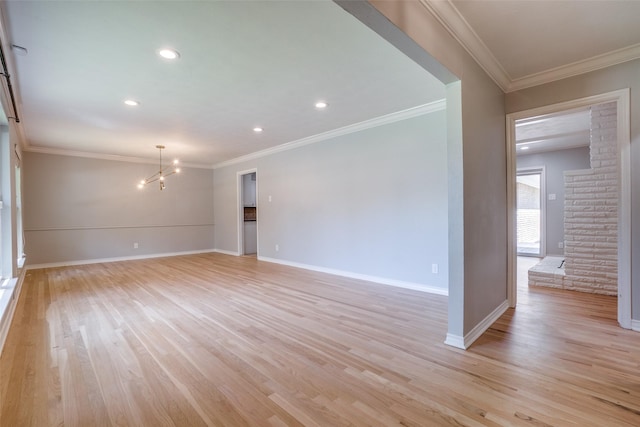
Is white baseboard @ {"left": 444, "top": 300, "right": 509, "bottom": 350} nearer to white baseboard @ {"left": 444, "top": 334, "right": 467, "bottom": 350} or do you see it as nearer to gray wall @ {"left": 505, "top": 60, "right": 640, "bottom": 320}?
white baseboard @ {"left": 444, "top": 334, "right": 467, "bottom": 350}

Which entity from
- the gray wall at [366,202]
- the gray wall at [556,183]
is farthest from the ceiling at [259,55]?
the gray wall at [556,183]

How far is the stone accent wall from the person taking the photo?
3.61 metres

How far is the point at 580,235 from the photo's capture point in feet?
12.9

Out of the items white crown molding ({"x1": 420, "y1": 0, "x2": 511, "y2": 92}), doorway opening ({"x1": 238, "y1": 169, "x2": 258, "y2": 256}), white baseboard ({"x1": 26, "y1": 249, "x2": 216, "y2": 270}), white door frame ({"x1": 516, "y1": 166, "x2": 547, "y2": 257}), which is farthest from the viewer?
doorway opening ({"x1": 238, "y1": 169, "x2": 258, "y2": 256})

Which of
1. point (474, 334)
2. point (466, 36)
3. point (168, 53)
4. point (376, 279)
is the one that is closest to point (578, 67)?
point (466, 36)

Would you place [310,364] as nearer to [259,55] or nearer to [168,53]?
[259,55]

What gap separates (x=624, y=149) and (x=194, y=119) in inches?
191

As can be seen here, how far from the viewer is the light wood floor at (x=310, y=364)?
5.06 feet

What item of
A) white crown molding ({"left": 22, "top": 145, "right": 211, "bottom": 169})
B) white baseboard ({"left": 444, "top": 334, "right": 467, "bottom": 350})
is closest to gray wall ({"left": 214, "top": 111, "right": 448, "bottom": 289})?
white baseboard ({"left": 444, "top": 334, "right": 467, "bottom": 350})

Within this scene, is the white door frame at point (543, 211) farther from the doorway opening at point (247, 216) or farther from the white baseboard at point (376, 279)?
the doorway opening at point (247, 216)

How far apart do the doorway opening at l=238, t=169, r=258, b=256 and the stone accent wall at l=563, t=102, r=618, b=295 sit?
591 cm

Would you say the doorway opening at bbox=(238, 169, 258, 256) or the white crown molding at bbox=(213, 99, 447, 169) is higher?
the white crown molding at bbox=(213, 99, 447, 169)

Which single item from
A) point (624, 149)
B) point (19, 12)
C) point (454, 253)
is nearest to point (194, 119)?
point (19, 12)

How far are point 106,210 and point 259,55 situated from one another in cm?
609
